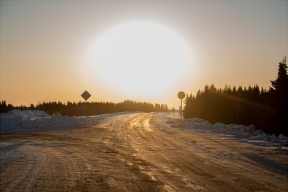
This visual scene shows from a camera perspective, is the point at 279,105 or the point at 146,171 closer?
the point at 146,171

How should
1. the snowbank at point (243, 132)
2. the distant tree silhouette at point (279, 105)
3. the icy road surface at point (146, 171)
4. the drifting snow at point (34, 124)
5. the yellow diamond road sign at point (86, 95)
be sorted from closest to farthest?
the icy road surface at point (146, 171), the snowbank at point (243, 132), the drifting snow at point (34, 124), the distant tree silhouette at point (279, 105), the yellow diamond road sign at point (86, 95)

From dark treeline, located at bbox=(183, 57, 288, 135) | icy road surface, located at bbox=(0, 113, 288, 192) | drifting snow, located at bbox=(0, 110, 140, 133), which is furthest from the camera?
dark treeline, located at bbox=(183, 57, 288, 135)

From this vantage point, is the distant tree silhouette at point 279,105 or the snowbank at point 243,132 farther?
the distant tree silhouette at point 279,105

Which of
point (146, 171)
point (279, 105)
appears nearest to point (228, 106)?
point (279, 105)

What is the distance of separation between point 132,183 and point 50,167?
3599 mm

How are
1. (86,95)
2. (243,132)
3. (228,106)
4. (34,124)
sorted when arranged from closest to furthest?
(243,132) < (34,124) < (86,95) < (228,106)

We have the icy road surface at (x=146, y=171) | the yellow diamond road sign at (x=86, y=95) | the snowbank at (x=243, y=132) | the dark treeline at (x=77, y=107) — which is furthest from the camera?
the dark treeline at (x=77, y=107)

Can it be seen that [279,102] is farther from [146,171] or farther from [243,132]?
[146,171]

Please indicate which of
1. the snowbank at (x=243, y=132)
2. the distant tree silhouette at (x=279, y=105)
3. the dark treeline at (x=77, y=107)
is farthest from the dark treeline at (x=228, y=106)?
the dark treeline at (x=77, y=107)

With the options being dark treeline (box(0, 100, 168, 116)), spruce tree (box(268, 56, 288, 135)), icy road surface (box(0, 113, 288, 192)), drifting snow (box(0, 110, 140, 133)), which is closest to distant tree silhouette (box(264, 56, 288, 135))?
spruce tree (box(268, 56, 288, 135))

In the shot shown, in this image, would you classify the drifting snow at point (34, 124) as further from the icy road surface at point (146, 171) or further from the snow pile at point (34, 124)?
the icy road surface at point (146, 171)

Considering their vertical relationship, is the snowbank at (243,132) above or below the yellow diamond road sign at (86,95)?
below

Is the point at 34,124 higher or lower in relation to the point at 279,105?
lower

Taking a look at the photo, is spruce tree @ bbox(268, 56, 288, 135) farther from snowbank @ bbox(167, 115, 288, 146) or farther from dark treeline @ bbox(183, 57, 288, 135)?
dark treeline @ bbox(183, 57, 288, 135)
